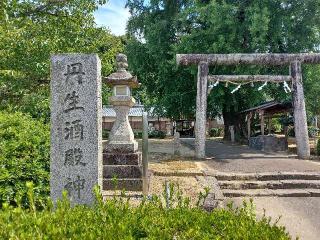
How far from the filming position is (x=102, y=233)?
10.2 feet

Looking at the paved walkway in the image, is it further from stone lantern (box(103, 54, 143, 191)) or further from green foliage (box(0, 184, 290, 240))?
green foliage (box(0, 184, 290, 240))

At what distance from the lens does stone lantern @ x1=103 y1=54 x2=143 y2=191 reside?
9938mm

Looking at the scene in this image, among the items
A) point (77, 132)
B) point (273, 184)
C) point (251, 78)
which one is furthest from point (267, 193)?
point (251, 78)

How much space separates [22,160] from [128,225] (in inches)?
121

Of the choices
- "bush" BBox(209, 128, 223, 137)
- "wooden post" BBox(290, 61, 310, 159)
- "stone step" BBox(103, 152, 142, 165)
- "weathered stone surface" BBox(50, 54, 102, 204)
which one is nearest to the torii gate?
"wooden post" BBox(290, 61, 310, 159)

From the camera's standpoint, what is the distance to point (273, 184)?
35.9ft

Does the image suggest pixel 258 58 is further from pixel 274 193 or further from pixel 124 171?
pixel 124 171

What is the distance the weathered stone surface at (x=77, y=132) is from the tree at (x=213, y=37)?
1322 centimetres

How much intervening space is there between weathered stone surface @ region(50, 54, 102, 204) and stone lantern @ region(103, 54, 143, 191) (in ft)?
11.8

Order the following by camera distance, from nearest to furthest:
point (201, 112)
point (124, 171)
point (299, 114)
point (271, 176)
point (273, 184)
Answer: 1. point (124, 171)
2. point (273, 184)
3. point (271, 176)
4. point (201, 112)
5. point (299, 114)

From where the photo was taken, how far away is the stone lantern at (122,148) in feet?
32.6

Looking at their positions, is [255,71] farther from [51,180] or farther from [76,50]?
[51,180]

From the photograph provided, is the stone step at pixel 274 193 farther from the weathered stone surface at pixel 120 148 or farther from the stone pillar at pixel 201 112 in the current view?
the stone pillar at pixel 201 112

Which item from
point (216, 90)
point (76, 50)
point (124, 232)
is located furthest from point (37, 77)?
point (216, 90)
